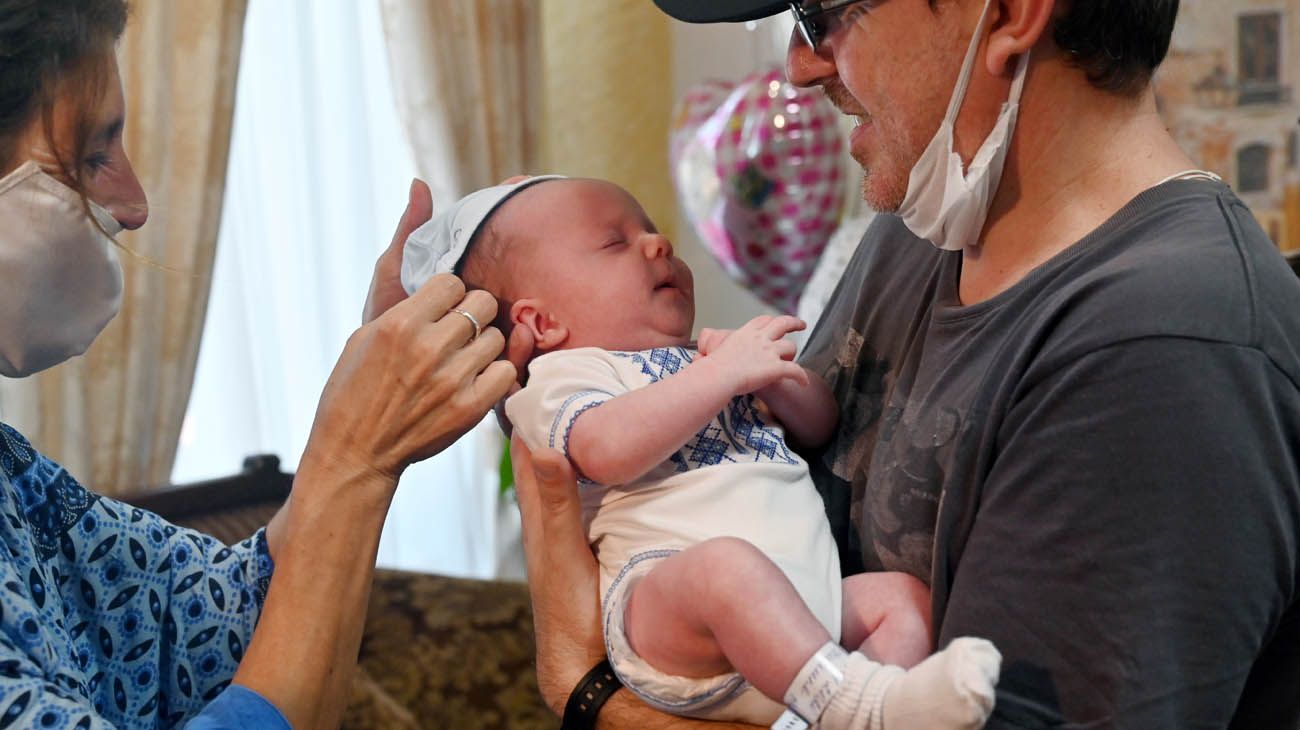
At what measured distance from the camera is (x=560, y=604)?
1444mm

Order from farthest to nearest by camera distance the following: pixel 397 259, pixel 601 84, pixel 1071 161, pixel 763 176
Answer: pixel 601 84
pixel 763 176
pixel 397 259
pixel 1071 161

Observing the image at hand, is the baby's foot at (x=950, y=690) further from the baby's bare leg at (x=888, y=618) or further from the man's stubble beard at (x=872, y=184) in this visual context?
the man's stubble beard at (x=872, y=184)

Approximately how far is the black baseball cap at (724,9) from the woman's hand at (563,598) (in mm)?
568

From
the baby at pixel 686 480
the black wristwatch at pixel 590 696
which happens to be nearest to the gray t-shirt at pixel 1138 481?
the baby at pixel 686 480

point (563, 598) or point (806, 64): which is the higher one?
point (806, 64)

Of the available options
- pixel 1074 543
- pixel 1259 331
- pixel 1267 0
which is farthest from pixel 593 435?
pixel 1267 0

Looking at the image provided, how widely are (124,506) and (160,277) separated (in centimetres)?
194

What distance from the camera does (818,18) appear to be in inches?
52.7

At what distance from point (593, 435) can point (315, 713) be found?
0.42 metres

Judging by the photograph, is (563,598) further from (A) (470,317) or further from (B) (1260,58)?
(B) (1260,58)

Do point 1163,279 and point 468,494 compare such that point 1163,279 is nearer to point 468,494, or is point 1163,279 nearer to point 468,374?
point 468,374

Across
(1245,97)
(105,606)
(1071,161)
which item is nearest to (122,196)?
(105,606)

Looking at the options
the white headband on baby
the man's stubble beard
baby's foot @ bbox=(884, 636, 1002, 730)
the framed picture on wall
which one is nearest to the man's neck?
the man's stubble beard

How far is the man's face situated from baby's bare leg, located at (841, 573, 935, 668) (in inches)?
16.9
